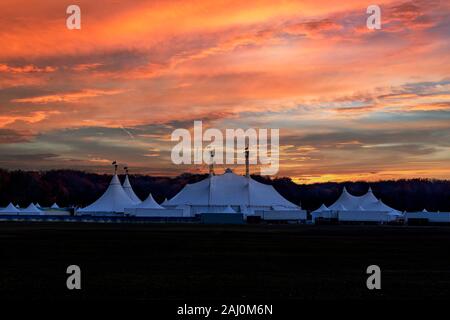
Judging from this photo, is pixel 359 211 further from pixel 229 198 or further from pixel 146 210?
pixel 146 210

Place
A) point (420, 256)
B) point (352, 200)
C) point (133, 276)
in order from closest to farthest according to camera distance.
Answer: point (133, 276) → point (420, 256) → point (352, 200)

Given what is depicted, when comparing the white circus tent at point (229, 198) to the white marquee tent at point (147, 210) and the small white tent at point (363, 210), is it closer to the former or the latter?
the white marquee tent at point (147, 210)

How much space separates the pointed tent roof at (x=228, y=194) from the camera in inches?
5753

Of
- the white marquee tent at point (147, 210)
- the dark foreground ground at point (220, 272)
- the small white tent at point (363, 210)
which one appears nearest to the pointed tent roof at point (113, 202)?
the white marquee tent at point (147, 210)

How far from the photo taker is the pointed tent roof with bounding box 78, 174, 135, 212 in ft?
487

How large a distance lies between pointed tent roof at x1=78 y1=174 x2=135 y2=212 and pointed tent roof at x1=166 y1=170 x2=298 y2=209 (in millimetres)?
9876

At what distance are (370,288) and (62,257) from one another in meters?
17.5

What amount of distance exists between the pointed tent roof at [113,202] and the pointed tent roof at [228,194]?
9.88 m

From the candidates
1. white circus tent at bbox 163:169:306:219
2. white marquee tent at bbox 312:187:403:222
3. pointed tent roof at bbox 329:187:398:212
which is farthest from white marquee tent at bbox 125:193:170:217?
pointed tent roof at bbox 329:187:398:212

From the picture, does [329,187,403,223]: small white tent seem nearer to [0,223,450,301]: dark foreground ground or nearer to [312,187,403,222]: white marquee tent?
[312,187,403,222]: white marquee tent

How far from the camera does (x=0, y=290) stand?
22.7m

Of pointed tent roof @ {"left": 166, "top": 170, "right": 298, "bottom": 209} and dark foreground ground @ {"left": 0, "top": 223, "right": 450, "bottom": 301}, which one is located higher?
pointed tent roof @ {"left": 166, "top": 170, "right": 298, "bottom": 209}
